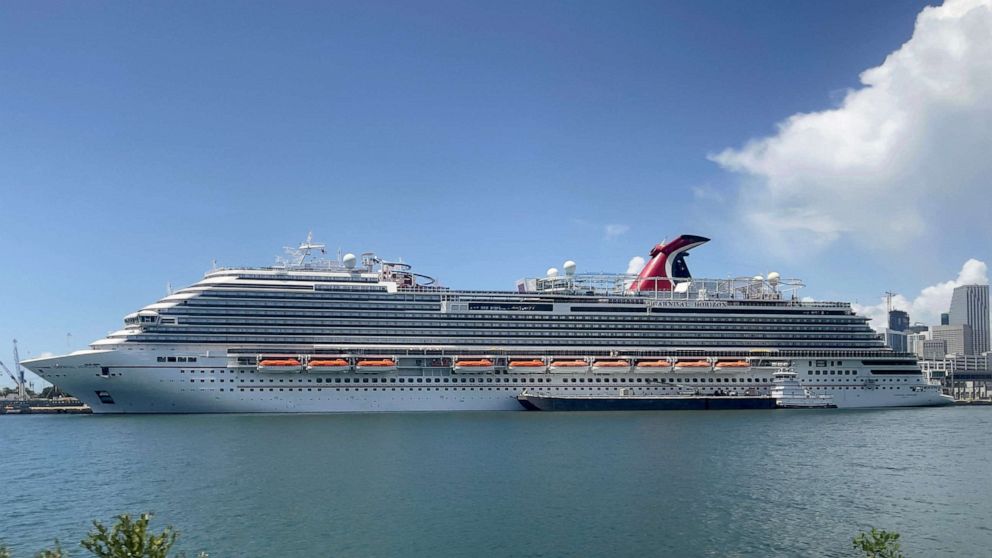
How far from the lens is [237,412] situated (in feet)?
220

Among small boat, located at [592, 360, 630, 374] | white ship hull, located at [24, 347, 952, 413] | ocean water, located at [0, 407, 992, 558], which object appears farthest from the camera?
small boat, located at [592, 360, 630, 374]

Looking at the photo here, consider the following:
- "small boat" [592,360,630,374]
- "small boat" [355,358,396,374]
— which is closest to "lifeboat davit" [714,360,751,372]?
"small boat" [592,360,630,374]

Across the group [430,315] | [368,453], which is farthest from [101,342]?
[368,453]

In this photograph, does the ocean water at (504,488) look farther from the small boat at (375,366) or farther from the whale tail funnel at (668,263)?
the whale tail funnel at (668,263)

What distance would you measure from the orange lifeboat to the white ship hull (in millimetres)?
759

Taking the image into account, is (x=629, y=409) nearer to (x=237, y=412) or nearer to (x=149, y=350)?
(x=237, y=412)

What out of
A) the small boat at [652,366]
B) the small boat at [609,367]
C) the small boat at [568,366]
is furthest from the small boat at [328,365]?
the small boat at [652,366]

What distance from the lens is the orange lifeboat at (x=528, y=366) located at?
7388 cm

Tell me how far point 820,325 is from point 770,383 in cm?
954

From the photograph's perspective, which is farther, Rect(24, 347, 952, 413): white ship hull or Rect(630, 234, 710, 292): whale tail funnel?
Rect(630, 234, 710, 292): whale tail funnel

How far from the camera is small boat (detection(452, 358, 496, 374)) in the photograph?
7197 cm

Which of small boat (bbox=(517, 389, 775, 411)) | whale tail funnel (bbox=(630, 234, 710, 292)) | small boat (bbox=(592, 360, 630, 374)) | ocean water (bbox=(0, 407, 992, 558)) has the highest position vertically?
whale tail funnel (bbox=(630, 234, 710, 292))

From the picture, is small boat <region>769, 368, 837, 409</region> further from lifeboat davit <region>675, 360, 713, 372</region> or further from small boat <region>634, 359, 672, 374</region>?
small boat <region>634, 359, 672, 374</region>

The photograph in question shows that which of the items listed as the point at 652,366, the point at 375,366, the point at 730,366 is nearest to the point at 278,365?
the point at 375,366
